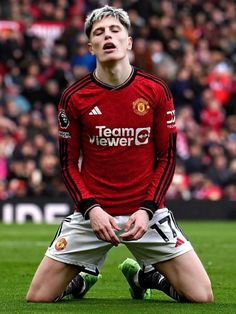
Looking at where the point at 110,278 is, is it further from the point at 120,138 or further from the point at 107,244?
the point at 120,138

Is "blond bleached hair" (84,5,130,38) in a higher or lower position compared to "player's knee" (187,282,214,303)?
higher

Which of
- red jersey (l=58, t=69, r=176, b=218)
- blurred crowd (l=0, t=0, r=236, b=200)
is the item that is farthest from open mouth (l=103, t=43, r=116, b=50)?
blurred crowd (l=0, t=0, r=236, b=200)

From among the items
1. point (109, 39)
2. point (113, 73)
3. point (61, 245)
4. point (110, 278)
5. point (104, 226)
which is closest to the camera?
point (104, 226)

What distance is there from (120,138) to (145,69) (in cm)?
1554

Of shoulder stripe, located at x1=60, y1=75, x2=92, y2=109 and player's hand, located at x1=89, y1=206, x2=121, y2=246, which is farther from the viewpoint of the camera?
shoulder stripe, located at x1=60, y1=75, x2=92, y2=109

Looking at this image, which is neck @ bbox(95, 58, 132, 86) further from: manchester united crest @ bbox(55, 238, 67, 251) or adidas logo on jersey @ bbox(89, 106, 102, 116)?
manchester united crest @ bbox(55, 238, 67, 251)

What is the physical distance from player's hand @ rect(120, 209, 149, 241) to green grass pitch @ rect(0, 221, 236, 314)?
21.0 inches

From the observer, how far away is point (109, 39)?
8.91 m

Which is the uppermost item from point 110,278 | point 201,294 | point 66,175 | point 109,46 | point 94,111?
point 109,46

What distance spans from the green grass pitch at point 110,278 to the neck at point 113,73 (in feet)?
5.54

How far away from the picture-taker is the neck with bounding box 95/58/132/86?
907 cm

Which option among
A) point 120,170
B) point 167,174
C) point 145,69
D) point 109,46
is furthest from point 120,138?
point 145,69

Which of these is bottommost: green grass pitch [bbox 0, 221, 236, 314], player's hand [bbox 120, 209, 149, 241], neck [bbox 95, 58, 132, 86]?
green grass pitch [bbox 0, 221, 236, 314]

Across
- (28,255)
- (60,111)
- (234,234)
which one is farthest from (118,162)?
(234,234)
